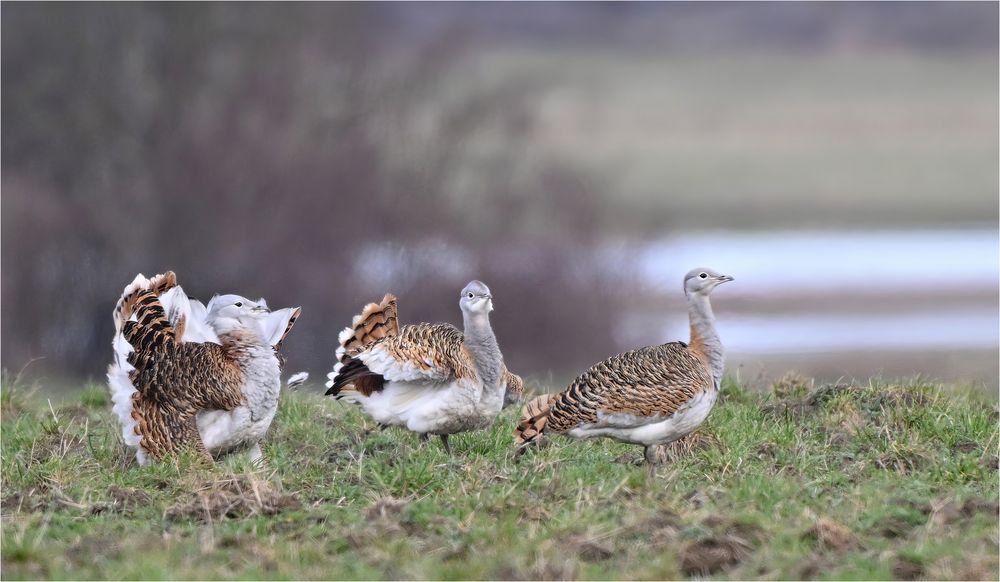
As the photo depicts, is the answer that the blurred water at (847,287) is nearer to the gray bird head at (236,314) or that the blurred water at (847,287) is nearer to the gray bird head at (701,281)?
the gray bird head at (701,281)

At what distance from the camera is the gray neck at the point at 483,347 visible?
7.45m

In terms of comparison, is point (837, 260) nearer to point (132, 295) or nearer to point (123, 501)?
point (132, 295)

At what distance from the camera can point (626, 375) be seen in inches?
275

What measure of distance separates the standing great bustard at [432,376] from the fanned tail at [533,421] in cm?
35

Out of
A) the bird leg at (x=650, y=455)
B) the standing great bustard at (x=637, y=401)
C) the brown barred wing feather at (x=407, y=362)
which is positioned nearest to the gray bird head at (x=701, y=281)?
the standing great bustard at (x=637, y=401)

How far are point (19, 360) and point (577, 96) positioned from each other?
13668mm

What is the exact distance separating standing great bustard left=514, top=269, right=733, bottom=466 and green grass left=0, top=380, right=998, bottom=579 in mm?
179

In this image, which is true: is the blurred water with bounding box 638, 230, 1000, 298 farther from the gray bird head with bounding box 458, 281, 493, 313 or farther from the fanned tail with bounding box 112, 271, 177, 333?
the fanned tail with bounding box 112, 271, 177, 333

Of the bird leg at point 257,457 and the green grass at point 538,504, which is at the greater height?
the bird leg at point 257,457

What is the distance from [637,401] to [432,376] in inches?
44.1

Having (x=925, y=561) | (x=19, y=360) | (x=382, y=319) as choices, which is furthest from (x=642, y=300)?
(x=925, y=561)

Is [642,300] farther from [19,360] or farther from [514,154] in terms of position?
[19,360]

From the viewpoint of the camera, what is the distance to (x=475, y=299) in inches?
298

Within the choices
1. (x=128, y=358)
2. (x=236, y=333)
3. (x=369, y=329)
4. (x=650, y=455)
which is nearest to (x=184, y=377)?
A: (x=128, y=358)
